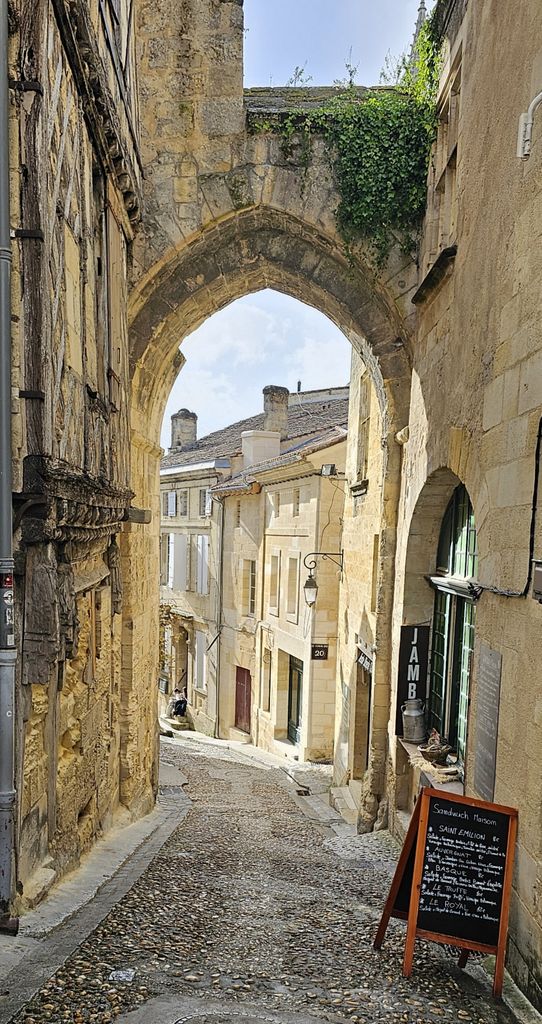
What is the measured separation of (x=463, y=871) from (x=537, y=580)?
1386 mm

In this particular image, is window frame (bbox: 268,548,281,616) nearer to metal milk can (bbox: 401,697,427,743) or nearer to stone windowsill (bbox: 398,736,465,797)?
metal milk can (bbox: 401,697,427,743)

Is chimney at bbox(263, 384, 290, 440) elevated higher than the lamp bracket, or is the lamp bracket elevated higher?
chimney at bbox(263, 384, 290, 440)

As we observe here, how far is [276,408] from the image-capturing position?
1939 centimetres

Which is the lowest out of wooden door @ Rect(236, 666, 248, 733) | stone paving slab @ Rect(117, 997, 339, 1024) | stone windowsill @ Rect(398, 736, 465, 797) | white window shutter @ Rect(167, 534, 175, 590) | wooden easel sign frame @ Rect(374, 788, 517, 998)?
wooden door @ Rect(236, 666, 248, 733)

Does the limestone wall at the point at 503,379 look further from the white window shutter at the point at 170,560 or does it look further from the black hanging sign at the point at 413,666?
the white window shutter at the point at 170,560

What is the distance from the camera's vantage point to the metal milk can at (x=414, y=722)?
623cm

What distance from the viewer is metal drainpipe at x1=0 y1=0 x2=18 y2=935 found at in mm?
3244

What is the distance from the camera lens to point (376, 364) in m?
7.33

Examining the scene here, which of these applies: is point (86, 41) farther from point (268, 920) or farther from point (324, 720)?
point (324, 720)

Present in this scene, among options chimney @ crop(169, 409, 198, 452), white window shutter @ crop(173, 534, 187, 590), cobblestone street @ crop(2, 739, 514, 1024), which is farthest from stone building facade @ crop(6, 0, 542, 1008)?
chimney @ crop(169, 409, 198, 452)

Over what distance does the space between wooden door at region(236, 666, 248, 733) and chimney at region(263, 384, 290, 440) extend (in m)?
6.27

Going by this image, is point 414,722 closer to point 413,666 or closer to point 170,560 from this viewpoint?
point 413,666

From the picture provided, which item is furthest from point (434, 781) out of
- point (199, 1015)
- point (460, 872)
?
point (199, 1015)

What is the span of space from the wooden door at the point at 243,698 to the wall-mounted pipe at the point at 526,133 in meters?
15.2
